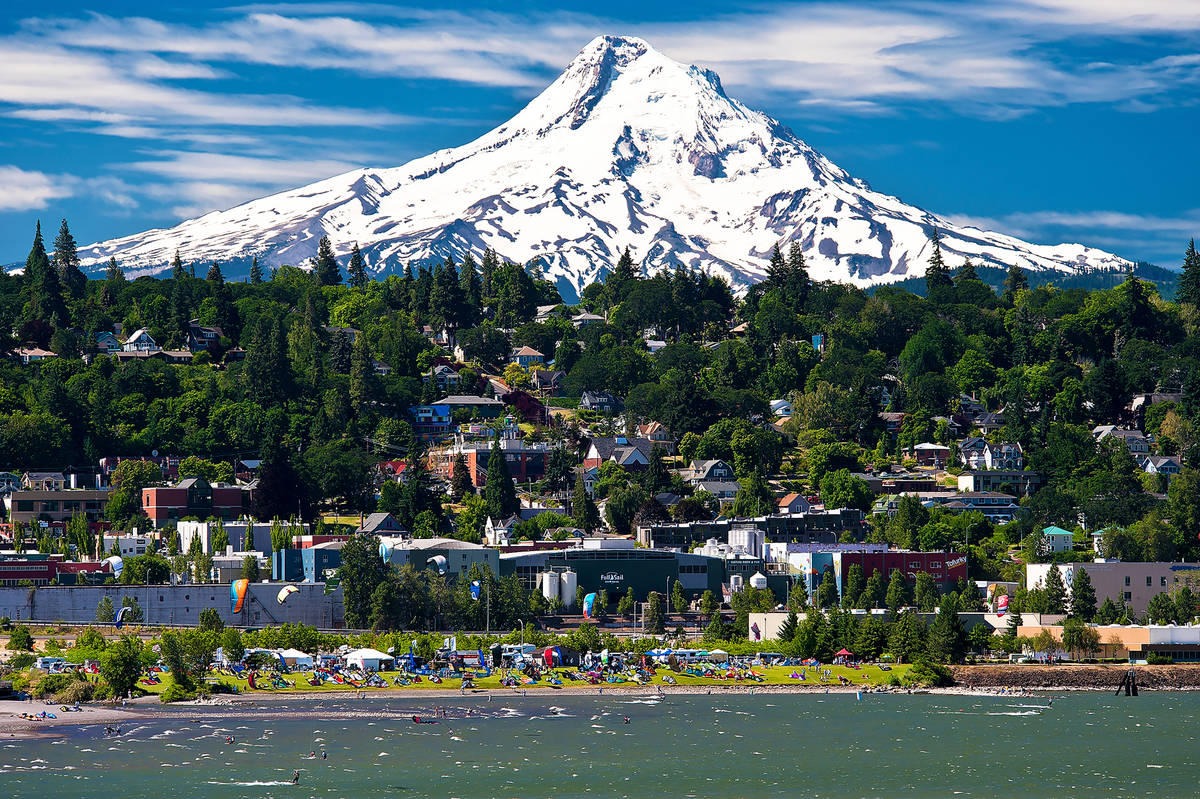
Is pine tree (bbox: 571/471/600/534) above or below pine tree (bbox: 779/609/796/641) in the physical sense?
above

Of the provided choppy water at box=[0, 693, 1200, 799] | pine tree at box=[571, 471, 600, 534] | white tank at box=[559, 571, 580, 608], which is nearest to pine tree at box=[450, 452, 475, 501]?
pine tree at box=[571, 471, 600, 534]

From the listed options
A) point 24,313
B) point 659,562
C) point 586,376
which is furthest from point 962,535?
point 24,313

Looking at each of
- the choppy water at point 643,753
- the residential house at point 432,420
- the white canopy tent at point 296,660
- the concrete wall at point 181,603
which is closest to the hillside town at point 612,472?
the concrete wall at point 181,603

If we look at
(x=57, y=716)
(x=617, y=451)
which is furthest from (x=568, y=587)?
(x=57, y=716)

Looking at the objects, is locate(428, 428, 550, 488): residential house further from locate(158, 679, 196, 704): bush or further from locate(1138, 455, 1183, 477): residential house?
locate(158, 679, 196, 704): bush

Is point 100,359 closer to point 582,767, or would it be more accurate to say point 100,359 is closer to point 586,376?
point 586,376

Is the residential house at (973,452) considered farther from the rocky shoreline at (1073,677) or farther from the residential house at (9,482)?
the residential house at (9,482)
